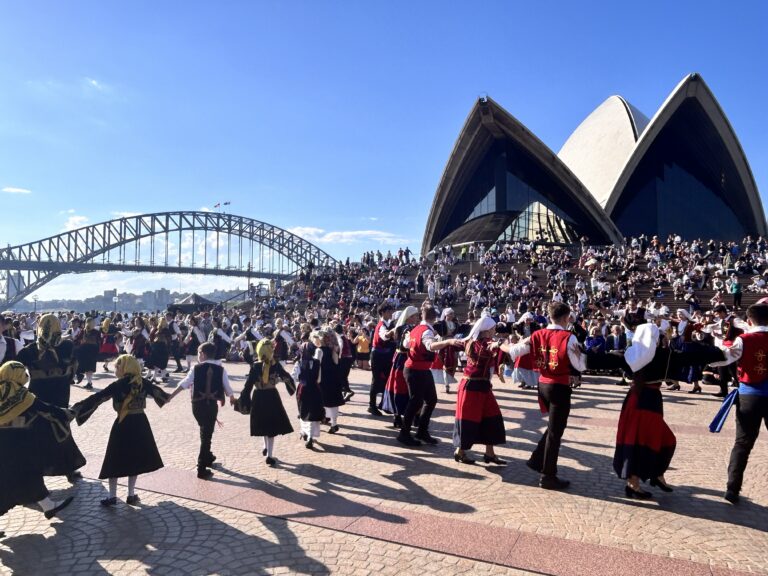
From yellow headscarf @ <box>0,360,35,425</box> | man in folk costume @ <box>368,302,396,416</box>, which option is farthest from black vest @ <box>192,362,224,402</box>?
man in folk costume @ <box>368,302,396,416</box>

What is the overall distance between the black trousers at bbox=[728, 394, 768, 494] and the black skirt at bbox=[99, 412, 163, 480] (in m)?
5.69

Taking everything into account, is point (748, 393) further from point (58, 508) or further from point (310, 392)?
point (58, 508)

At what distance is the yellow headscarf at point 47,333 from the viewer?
22.4ft

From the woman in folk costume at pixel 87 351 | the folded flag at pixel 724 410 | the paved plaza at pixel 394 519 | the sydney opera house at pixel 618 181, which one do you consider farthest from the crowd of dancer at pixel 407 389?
the sydney opera house at pixel 618 181

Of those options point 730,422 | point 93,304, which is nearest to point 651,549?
point 730,422

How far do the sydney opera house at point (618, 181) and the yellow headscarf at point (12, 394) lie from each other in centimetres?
4291

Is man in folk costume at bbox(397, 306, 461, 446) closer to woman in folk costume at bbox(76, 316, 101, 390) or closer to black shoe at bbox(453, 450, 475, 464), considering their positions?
black shoe at bbox(453, 450, 475, 464)

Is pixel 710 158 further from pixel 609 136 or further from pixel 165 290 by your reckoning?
pixel 165 290

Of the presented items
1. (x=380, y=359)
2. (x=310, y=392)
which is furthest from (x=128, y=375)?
(x=380, y=359)

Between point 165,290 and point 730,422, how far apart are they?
19562 cm

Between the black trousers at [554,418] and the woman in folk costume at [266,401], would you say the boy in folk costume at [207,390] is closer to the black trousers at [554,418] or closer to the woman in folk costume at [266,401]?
the woman in folk costume at [266,401]

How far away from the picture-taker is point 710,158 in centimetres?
4759

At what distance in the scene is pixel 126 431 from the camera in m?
5.52

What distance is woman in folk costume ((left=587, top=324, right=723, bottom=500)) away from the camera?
206 inches
